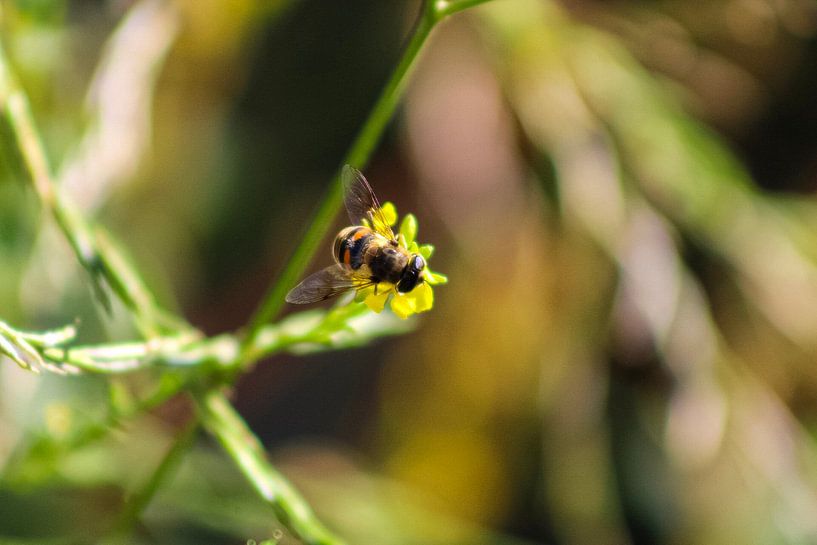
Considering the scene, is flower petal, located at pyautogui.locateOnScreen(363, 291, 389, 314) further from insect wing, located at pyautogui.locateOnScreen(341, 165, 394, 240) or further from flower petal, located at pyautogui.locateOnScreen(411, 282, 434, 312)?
insect wing, located at pyautogui.locateOnScreen(341, 165, 394, 240)

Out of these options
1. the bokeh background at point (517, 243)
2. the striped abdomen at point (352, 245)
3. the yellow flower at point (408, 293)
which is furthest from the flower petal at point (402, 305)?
the bokeh background at point (517, 243)

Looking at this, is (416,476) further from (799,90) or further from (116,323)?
(799,90)

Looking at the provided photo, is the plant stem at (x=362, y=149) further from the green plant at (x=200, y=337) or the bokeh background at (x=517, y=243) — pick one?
the bokeh background at (x=517, y=243)

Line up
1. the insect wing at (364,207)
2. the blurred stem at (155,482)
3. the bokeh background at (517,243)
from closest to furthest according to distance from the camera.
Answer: the blurred stem at (155,482)
the insect wing at (364,207)
the bokeh background at (517,243)

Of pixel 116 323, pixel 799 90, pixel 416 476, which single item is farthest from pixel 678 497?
pixel 116 323

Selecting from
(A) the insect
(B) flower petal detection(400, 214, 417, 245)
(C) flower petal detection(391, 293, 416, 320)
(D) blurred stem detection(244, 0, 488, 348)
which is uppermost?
(D) blurred stem detection(244, 0, 488, 348)

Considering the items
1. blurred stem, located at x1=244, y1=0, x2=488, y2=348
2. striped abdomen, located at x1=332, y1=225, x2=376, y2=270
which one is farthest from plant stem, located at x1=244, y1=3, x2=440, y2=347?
striped abdomen, located at x1=332, y1=225, x2=376, y2=270

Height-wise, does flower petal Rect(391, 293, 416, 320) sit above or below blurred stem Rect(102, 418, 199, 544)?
above
